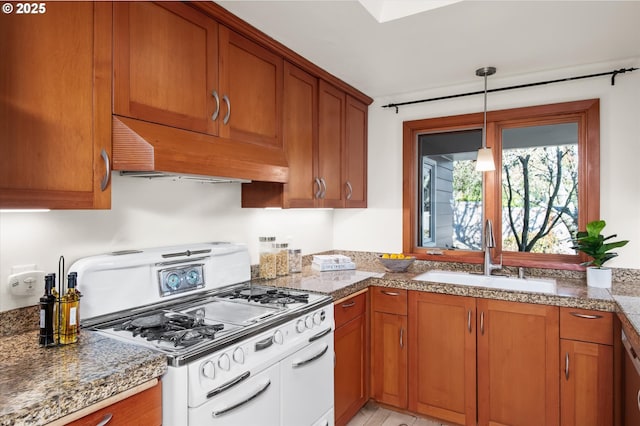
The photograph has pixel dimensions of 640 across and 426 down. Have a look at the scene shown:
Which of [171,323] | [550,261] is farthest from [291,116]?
[550,261]

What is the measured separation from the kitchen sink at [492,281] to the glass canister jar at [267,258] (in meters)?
0.96

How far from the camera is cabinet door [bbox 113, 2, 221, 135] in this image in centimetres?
152

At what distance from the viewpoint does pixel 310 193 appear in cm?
267

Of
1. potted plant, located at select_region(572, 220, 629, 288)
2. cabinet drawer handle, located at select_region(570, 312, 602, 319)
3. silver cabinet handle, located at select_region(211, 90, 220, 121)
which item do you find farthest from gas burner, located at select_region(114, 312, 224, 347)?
potted plant, located at select_region(572, 220, 629, 288)

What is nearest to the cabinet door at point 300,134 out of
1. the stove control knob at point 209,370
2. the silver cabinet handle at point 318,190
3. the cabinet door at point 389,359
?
the silver cabinet handle at point 318,190

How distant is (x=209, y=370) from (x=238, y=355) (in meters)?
0.15

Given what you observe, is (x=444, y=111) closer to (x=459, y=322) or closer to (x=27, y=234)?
(x=459, y=322)

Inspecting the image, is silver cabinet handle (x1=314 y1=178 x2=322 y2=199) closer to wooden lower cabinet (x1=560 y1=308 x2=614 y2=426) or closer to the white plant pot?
wooden lower cabinet (x1=560 y1=308 x2=614 y2=426)

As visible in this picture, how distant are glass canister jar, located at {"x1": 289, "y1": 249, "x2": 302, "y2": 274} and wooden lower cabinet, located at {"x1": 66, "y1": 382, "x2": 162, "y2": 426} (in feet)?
4.99

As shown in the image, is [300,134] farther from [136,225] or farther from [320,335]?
[320,335]

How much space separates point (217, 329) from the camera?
59.7 inches

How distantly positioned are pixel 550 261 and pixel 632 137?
0.93 m

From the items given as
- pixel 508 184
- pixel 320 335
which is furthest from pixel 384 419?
pixel 508 184

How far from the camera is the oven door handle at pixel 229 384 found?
4.50 feet
